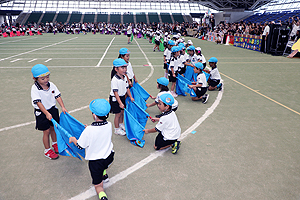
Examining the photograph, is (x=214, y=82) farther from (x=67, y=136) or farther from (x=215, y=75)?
(x=67, y=136)

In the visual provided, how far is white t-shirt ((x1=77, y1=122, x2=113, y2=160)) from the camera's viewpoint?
297cm

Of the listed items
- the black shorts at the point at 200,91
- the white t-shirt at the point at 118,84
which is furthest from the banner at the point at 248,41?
the white t-shirt at the point at 118,84

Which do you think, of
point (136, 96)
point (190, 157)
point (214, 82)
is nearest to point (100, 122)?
point (190, 157)

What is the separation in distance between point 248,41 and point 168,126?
73.8 feet

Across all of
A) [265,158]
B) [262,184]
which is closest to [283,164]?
[265,158]

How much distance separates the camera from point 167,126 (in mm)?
4234

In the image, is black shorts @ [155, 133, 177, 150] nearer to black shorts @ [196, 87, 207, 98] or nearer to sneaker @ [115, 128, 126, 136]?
sneaker @ [115, 128, 126, 136]

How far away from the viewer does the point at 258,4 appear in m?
51.9

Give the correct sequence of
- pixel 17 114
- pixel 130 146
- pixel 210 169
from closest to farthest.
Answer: pixel 210 169
pixel 130 146
pixel 17 114

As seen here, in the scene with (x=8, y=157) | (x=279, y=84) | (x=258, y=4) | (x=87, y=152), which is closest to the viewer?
(x=87, y=152)

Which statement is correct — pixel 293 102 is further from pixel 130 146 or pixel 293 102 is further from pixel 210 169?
pixel 130 146

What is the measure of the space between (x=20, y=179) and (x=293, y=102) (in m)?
8.38

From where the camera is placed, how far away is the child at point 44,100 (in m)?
3.63


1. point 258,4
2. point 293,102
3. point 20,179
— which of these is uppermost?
point 258,4
